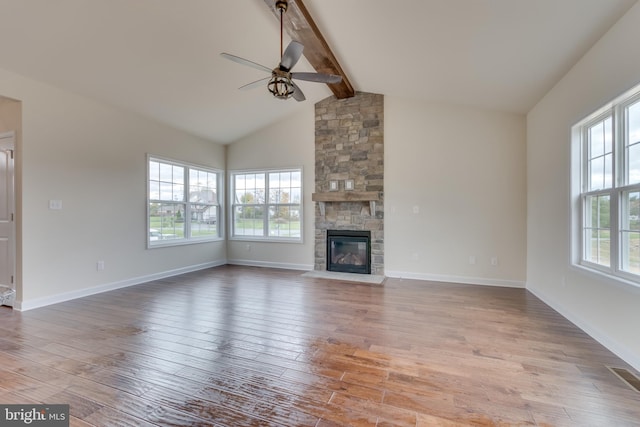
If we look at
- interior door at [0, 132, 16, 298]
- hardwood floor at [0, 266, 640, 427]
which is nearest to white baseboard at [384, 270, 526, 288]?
hardwood floor at [0, 266, 640, 427]

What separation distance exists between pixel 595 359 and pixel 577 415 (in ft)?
3.11

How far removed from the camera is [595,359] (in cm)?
231

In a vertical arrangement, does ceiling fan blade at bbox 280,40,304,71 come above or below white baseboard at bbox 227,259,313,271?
above

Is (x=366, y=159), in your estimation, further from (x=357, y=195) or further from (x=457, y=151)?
(x=457, y=151)

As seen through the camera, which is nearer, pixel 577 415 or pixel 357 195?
pixel 577 415

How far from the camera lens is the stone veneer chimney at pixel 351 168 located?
539 centimetres

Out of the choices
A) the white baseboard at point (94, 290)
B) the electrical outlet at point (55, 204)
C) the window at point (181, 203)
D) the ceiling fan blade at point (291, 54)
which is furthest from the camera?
the window at point (181, 203)

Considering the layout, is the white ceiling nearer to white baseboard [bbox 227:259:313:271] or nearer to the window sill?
the window sill

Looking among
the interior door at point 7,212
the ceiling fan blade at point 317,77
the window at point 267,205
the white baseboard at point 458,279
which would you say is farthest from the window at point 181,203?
the white baseboard at point 458,279

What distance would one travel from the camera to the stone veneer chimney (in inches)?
212

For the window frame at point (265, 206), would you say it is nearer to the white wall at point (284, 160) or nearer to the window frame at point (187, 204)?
the white wall at point (284, 160)

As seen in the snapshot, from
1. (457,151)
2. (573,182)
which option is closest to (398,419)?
(573,182)

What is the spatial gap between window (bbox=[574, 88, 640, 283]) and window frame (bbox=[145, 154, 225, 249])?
5885 mm

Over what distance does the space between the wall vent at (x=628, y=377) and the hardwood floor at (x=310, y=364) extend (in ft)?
0.17
